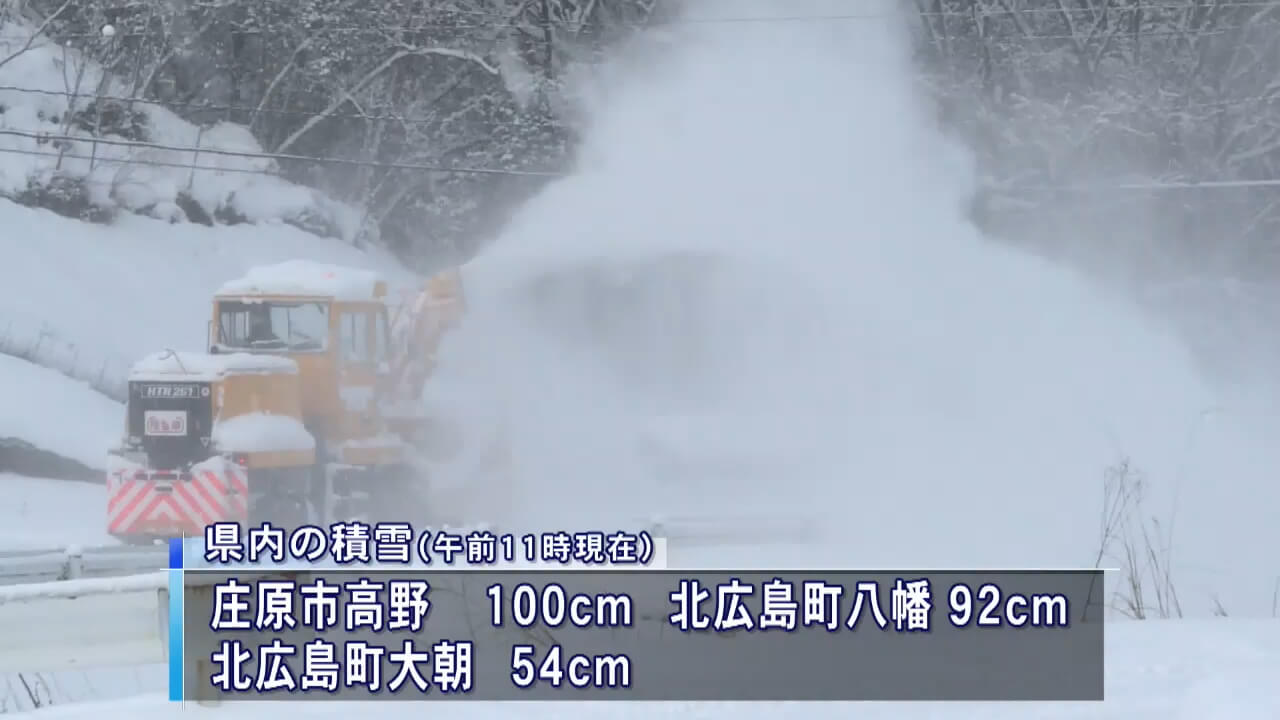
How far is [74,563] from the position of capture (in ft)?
37.2

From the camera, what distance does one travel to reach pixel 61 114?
29172 millimetres

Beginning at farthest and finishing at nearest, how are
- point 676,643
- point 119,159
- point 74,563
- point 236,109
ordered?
point 236,109 → point 119,159 → point 74,563 → point 676,643

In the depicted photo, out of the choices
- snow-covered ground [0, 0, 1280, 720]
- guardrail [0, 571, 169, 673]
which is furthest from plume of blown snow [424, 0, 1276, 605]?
guardrail [0, 571, 169, 673]

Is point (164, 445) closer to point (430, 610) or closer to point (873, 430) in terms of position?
point (873, 430)

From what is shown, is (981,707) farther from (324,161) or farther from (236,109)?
(236,109)

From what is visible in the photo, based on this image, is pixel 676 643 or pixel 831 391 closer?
pixel 676 643

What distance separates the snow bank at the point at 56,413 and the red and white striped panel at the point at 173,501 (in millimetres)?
7542

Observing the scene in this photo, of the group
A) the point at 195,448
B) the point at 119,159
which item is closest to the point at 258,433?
the point at 195,448

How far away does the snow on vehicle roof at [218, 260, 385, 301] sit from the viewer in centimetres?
1466

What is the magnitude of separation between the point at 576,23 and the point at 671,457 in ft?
70.0

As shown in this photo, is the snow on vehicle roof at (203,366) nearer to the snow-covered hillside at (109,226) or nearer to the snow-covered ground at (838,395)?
the snow-covered ground at (838,395)

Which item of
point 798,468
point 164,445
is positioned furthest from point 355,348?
point 798,468

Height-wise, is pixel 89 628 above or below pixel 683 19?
below

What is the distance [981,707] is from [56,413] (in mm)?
18450
